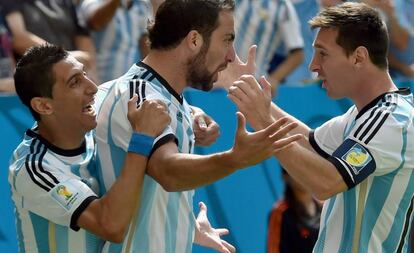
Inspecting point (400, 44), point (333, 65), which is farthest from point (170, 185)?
point (400, 44)

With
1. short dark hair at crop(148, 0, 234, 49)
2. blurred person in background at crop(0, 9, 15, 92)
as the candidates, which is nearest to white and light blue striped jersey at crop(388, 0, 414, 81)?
blurred person in background at crop(0, 9, 15, 92)

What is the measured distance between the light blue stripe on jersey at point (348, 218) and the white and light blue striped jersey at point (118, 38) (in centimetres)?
287

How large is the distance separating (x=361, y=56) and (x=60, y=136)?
1438mm

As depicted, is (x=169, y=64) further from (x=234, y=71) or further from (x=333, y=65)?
(x=333, y=65)

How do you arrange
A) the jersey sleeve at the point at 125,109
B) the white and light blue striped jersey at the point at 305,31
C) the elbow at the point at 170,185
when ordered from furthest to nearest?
the white and light blue striped jersey at the point at 305,31 < the jersey sleeve at the point at 125,109 < the elbow at the point at 170,185

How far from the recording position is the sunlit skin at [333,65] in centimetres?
519

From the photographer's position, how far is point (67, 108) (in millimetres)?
4824

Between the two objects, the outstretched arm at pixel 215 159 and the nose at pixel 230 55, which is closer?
the outstretched arm at pixel 215 159

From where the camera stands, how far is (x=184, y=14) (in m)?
4.66

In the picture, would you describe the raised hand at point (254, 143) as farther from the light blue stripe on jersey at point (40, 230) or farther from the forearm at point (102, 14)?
the forearm at point (102, 14)

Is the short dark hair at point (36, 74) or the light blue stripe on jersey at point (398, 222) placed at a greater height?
the short dark hair at point (36, 74)

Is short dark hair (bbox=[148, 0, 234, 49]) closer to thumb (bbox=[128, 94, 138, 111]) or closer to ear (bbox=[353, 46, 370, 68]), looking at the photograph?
thumb (bbox=[128, 94, 138, 111])

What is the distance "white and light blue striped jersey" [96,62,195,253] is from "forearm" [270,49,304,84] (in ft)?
12.0

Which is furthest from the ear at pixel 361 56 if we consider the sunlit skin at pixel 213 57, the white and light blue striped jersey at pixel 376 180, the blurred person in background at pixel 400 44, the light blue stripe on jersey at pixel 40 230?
the blurred person in background at pixel 400 44
